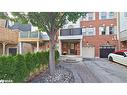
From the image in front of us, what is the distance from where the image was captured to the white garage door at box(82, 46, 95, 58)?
313 inches

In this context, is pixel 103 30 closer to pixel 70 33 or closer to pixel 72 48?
pixel 72 48

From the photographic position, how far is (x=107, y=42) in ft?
26.0

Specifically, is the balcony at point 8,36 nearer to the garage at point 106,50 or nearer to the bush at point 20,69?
the bush at point 20,69

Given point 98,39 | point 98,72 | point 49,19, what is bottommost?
point 98,72

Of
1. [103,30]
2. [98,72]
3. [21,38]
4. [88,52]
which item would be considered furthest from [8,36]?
[98,72]

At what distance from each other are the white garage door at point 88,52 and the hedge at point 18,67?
2.17m

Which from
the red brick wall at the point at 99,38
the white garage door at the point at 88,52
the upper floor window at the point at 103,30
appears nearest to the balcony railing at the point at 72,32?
the red brick wall at the point at 99,38

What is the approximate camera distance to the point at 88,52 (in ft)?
28.0

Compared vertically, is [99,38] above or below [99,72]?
above

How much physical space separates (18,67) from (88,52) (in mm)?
3581

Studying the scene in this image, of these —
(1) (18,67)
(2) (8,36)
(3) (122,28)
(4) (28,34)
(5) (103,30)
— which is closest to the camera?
(1) (18,67)

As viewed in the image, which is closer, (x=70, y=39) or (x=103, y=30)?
(x=103, y=30)

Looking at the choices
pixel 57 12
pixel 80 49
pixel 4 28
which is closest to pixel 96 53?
pixel 80 49
